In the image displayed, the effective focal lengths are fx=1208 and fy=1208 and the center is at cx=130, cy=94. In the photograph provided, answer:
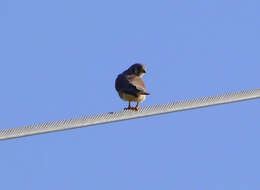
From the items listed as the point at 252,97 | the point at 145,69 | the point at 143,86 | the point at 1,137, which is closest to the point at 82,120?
the point at 1,137

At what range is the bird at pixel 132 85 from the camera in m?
13.1

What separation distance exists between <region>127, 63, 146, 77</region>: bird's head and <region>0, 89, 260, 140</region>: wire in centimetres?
435

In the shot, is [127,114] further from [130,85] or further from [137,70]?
[137,70]

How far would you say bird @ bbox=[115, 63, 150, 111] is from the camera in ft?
43.1

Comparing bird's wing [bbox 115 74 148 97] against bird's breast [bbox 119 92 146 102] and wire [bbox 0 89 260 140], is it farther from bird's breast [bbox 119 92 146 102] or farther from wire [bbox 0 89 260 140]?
wire [bbox 0 89 260 140]

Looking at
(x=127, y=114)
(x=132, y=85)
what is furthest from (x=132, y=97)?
(x=127, y=114)

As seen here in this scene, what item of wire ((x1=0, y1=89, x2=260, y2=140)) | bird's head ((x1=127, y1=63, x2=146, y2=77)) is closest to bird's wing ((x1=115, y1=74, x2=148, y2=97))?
bird's head ((x1=127, y1=63, x2=146, y2=77))

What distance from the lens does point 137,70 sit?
14.3 metres

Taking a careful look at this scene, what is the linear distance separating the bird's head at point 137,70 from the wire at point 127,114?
4.35m

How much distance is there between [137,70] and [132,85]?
3.29ft

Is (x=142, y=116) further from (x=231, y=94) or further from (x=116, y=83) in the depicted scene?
(x=116, y=83)

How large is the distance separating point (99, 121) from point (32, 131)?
1.90 feet

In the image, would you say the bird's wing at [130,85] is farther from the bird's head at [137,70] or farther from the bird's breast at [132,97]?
the bird's head at [137,70]

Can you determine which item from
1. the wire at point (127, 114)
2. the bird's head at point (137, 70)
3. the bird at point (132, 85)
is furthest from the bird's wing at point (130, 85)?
the wire at point (127, 114)
